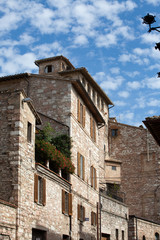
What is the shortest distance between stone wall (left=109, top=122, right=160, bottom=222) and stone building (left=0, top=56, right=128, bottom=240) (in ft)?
28.2

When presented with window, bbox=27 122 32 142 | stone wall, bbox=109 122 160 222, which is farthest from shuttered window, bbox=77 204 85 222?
stone wall, bbox=109 122 160 222

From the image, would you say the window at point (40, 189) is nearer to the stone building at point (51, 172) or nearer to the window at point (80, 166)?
the stone building at point (51, 172)

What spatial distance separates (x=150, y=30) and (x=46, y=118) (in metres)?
14.6

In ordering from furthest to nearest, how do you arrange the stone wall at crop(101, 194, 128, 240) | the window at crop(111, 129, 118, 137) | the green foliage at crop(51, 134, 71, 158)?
the window at crop(111, 129, 118, 137) → the stone wall at crop(101, 194, 128, 240) → the green foliage at crop(51, 134, 71, 158)

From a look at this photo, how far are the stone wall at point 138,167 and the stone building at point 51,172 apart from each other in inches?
338

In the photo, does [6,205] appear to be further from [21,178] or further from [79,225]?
[79,225]

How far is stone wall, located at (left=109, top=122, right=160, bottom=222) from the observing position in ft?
132

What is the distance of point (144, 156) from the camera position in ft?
→ 136

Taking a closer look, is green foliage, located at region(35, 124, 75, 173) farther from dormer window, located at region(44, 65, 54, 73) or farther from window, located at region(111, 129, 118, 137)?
window, located at region(111, 129, 118, 137)

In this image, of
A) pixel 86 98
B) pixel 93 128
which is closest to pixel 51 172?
pixel 86 98

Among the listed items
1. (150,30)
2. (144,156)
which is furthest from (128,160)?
(150,30)

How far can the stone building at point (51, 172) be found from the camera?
1571 cm

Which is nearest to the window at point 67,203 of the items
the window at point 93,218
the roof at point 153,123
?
the window at point 93,218

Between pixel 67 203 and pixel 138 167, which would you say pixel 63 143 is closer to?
pixel 67 203
